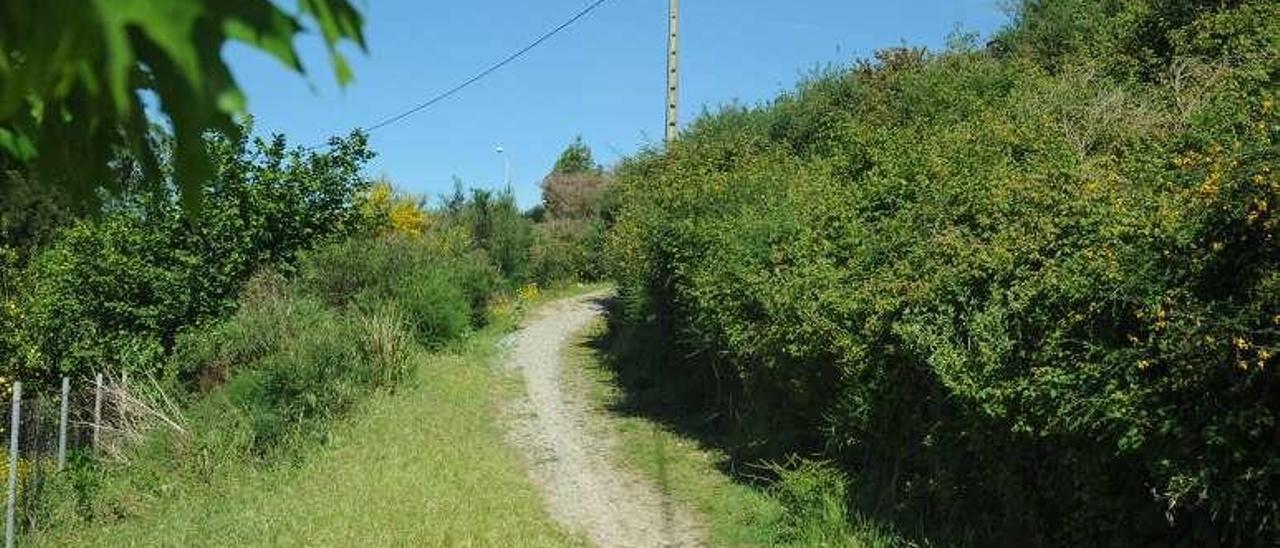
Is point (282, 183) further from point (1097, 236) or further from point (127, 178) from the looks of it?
point (127, 178)

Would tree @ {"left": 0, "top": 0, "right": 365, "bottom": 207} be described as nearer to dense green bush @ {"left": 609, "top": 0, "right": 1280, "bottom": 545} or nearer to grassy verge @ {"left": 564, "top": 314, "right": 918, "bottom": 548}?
dense green bush @ {"left": 609, "top": 0, "right": 1280, "bottom": 545}

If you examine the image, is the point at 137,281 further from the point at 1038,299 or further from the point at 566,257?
the point at 566,257

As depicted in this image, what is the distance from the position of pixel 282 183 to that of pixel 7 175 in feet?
A: 63.6

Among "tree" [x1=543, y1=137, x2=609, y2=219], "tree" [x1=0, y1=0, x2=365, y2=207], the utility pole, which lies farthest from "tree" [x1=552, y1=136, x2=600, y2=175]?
"tree" [x1=0, y1=0, x2=365, y2=207]

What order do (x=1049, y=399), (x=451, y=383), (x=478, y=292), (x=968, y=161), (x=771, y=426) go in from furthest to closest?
(x=478, y=292), (x=451, y=383), (x=771, y=426), (x=968, y=161), (x=1049, y=399)

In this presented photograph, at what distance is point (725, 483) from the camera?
11727 mm

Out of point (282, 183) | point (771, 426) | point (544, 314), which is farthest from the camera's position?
point (544, 314)

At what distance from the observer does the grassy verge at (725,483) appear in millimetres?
8828

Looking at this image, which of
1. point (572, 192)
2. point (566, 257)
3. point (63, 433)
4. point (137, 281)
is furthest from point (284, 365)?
point (572, 192)

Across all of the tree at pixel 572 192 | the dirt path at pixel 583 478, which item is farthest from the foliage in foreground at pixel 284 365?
the tree at pixel 572 192

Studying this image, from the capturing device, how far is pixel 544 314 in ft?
107

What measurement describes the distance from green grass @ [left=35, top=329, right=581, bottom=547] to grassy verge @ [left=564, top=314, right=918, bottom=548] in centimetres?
159

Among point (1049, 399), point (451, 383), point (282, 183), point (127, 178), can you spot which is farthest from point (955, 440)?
point (282, 183)

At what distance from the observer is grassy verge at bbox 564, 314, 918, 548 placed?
8.83 meters
